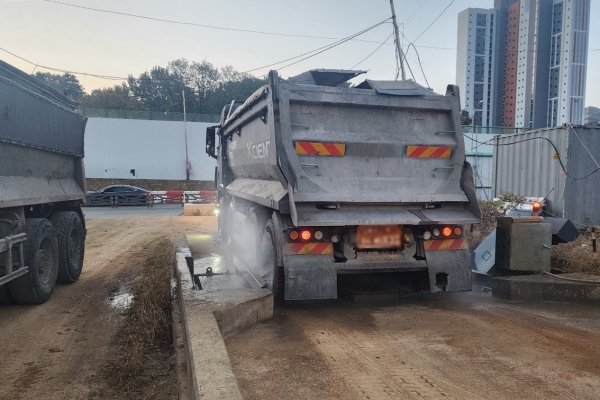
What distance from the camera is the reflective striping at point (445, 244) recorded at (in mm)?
5559

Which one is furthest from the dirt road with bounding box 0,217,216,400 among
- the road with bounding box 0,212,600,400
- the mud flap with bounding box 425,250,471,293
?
the mud flap with bounding box 425,250,471,293

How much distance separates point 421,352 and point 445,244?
2.01 metres

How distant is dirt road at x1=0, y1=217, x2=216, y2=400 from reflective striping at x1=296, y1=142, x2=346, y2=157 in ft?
9.44

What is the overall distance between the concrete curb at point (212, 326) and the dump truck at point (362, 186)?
0.54 meters

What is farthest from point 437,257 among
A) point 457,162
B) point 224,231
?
point 224,231

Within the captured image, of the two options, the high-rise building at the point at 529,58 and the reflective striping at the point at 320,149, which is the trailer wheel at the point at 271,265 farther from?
the high-rise building at the point at 529,58

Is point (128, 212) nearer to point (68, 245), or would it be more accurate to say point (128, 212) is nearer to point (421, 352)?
point (68, 245)

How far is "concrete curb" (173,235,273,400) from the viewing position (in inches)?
108

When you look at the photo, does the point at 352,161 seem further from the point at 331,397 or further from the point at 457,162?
the point at 331,397

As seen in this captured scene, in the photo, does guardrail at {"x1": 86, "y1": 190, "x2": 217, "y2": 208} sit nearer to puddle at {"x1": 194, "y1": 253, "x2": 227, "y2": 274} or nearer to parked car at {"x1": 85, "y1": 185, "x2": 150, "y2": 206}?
parked car at {"x1": 85, "y1": 185, "x2": 150, "y2": 206}

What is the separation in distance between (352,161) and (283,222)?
1095 millimetres

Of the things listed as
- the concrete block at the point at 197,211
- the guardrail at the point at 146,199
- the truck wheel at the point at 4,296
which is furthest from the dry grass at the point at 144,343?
the guardrail at the point at 146,199

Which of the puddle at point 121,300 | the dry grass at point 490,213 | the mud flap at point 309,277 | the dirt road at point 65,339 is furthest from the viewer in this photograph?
the dry grass at point 490,213

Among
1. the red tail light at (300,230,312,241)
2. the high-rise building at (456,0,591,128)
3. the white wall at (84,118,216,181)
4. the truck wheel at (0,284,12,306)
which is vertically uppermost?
the high-rise building at (456,0,591,128)
